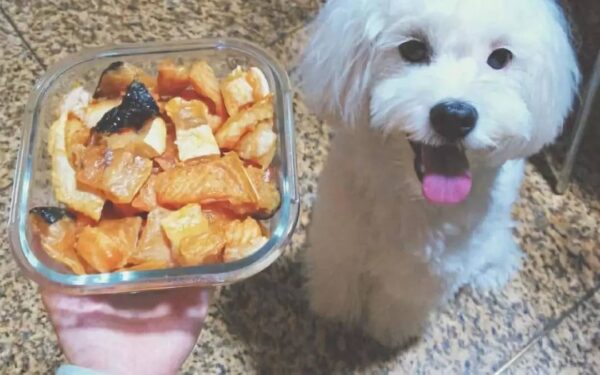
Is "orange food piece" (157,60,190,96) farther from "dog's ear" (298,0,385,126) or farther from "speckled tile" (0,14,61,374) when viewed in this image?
"speckled tile" (0,14,61,374)

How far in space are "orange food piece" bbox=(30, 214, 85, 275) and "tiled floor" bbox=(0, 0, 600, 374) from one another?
0.47 m

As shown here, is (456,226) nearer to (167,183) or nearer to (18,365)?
(167,183)

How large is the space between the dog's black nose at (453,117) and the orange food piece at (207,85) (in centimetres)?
24

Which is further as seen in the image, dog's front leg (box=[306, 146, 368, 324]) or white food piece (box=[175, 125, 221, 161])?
dog's front leg (box=[306, 146, 368, 324])

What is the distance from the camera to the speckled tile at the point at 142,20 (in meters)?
1.49

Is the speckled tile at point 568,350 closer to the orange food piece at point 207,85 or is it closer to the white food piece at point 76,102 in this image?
the orange food piece at point 207,85

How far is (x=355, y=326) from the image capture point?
1.26 meters

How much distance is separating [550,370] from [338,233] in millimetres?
432

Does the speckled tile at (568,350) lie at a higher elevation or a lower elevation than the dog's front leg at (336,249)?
lower

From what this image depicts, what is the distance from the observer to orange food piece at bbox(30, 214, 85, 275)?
77 centimetres

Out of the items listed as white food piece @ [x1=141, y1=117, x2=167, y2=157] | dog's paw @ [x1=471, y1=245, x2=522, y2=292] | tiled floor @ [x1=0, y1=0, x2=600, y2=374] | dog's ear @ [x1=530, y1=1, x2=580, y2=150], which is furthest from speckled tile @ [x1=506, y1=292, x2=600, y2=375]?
white food piece @ [x1=141, y1=117, x2=167, y2=157]

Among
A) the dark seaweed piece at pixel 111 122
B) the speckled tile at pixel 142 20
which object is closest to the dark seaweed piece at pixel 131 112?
the dark seaweed piece at pixel 111 122

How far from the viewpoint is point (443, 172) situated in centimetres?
85

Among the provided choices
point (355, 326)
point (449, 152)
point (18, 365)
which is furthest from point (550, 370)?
point (18, 365)
